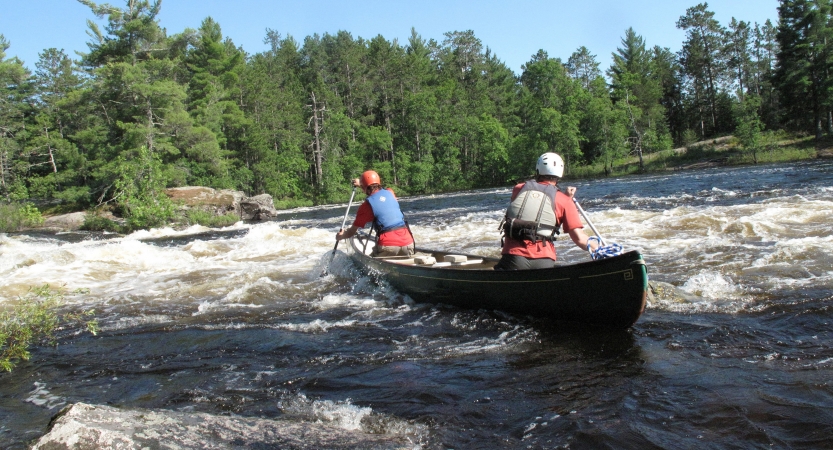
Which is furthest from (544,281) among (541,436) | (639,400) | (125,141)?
(125,141)

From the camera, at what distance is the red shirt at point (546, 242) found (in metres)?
5.80

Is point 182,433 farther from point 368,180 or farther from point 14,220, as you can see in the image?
point 14,220

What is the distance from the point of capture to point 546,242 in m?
6.16

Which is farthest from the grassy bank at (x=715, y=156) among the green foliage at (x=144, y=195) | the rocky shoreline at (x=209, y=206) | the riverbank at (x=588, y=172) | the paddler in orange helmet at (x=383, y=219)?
the paddler in orange helmet at (x=383, y=219)

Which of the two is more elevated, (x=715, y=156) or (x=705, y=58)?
(x=705, y=58)

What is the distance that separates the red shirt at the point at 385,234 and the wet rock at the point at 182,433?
5.13 m

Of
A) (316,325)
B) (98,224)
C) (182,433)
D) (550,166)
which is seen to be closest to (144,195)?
(98,224)

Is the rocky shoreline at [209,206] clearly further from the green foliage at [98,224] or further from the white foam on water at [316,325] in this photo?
the white foam on water at [316,325]

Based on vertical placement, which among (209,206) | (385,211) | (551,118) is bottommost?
(385,211)

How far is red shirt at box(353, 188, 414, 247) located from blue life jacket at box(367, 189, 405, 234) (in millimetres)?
67

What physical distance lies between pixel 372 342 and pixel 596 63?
77.1m

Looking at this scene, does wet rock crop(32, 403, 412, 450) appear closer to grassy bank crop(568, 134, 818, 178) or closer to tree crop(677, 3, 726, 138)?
grassy bank crop(568, 134, 818, 178)

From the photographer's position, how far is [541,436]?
3646 mm

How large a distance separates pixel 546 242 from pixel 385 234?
11.6 ft
